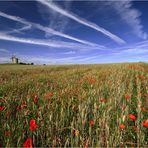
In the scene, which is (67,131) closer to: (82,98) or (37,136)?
(37,136)

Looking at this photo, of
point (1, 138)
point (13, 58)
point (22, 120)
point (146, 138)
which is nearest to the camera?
point (1, 138)

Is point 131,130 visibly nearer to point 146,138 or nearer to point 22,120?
point 146,138

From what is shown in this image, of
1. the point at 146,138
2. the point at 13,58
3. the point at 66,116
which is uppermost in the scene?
the point at 13,58

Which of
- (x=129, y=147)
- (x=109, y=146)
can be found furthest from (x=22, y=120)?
(x=129, y=147)

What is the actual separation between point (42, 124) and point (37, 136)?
0.54ft

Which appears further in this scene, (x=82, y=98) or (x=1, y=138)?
(x=82, y=98)

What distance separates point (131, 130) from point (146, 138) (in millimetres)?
223

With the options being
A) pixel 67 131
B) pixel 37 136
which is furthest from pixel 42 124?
pixel 67 131

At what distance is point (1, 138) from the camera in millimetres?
1888

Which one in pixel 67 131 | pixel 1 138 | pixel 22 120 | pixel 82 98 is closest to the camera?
pixel 1 138

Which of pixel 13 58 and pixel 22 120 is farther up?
pixel 13 58

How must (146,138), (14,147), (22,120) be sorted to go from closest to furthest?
1. (14,147)
2. (146,138)
3. (22,120)

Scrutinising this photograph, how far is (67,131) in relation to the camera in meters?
2.24

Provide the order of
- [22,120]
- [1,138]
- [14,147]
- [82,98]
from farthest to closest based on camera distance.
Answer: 1. [82,98]
2. [22,120]
3. [1,138]
4. [14,147]
